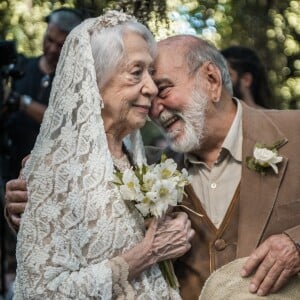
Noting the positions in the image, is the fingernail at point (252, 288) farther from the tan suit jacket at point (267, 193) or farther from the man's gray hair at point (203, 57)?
the man's gray hair at point (203, 57)

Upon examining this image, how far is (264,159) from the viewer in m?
4.20

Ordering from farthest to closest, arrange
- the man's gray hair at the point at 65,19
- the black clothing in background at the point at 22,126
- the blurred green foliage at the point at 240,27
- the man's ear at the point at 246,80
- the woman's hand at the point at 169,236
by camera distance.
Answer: the blurred green foliage at the point at 240,27 → the black clothing in background at the point at 22,126 → the man's ear at the point at 246,80 → the man's gray hair at the point at 65,19 → the woman's hand at the point at 169,236

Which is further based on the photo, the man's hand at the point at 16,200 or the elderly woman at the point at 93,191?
the man's hand at the point at 16,200

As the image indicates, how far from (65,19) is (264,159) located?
272 cm

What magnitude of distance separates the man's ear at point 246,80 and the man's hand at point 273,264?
2727 millimetres

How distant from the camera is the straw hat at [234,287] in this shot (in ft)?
13.1

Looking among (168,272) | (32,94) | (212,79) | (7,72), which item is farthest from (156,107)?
(32,94)

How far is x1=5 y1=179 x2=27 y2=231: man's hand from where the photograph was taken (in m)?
4.10

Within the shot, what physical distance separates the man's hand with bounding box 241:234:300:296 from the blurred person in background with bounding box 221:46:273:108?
8.40 feet

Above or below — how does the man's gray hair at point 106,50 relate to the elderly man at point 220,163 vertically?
above

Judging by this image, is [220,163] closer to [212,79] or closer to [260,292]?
[212,79]

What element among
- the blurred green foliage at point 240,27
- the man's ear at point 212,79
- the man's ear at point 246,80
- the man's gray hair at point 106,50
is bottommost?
the blurred green foliage at point 240,27

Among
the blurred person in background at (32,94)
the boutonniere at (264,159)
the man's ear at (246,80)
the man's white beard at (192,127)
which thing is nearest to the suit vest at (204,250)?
the boutonniere at (264,159)

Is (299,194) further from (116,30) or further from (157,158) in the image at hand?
(116,30)
